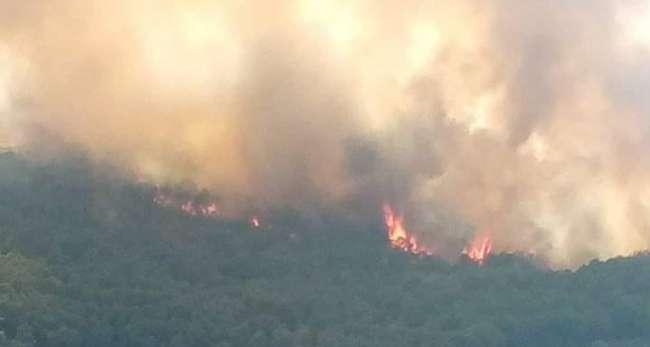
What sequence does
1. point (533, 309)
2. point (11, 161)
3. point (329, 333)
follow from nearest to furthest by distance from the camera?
point (329, 333) < point (533, 309) < point (11, 161)

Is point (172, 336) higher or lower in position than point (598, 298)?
lower

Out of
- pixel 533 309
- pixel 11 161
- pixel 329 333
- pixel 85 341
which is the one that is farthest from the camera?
pixel 11 161

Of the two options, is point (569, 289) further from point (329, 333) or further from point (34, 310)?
point (34, 310)

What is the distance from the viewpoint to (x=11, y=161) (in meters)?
58.1

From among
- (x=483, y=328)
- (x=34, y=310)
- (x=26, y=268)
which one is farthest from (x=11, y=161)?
(x=483, y=328)

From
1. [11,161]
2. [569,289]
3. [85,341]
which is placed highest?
[11,161]

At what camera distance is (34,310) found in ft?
149

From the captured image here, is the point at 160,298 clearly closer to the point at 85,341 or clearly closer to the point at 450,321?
the point at 85,341

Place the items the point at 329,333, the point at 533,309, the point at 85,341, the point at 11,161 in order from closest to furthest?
1. the point at 85,341
2. the point at 329,333
3. the point at 533,309
4. the point at 11,161

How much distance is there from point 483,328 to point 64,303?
11450 mm

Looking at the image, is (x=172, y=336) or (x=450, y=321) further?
(x=450, y=321)

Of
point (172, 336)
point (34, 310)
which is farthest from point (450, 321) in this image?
point (34, 310)

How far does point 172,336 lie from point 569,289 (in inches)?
549

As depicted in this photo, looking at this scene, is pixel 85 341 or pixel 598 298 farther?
pixel 598 298
